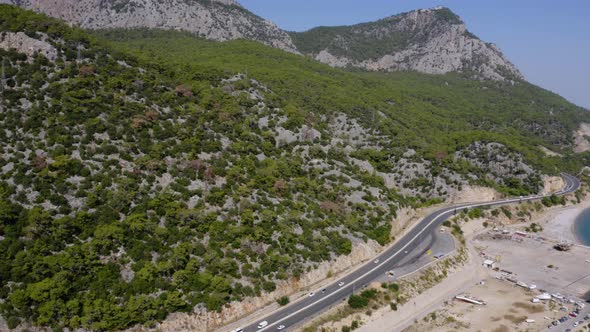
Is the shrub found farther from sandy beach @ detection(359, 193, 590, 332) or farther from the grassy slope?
the grassy slope

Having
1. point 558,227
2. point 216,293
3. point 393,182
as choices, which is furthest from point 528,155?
point 216,293

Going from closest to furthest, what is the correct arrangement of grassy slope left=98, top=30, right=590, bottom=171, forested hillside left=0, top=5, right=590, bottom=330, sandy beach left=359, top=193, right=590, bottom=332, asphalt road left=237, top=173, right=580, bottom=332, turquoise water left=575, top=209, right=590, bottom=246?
forested hillside left=0, top=5, right=590, bottom=330 → asphalt road left=237, top=173, right=580, bottom=332 → sandy beach left=359, top=193, right=590, bottom=332 → turquoise water left=575, top=209, right=590, bottom=246 → grassy slope left=98, top=30, right=590, bottom=171

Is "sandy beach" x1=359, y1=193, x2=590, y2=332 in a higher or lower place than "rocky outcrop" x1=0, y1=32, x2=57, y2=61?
lower

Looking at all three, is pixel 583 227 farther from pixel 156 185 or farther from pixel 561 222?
pixel 156 185

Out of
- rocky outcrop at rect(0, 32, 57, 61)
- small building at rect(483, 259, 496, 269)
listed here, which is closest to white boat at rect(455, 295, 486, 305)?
small building at rect(483, 259, 496, 269)

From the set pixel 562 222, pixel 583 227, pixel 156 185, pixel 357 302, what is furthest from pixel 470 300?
pixel 583 227

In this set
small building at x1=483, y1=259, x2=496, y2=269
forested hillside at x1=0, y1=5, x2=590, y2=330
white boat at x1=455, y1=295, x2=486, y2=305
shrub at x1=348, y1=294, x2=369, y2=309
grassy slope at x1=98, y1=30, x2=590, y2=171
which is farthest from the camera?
grassy slope at x1=98, y1=30, x2=590, y2=171

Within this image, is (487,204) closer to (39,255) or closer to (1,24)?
(39,255)
